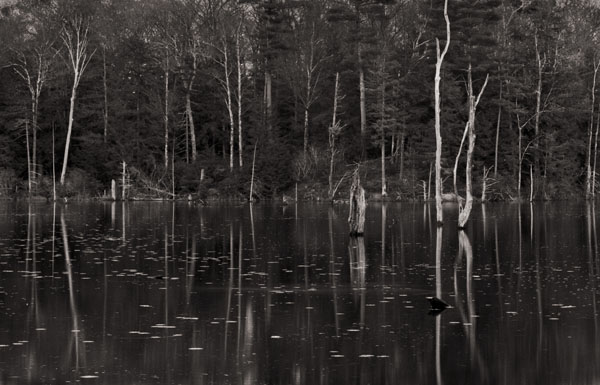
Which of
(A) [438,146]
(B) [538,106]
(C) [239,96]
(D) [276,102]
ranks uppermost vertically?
(D) [276,102]

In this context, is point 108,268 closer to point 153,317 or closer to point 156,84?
point 153,317

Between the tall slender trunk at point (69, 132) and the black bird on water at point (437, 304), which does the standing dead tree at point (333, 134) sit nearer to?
the tall slender trunk at point (69, 132)

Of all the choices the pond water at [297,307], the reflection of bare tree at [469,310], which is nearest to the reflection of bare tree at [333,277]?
the pond water at [297,307]

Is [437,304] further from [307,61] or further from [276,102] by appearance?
A: [276,102]

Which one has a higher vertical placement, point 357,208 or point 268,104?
point 268,104

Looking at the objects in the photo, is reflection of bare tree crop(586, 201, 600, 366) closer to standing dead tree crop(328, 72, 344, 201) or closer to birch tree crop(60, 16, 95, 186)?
standing dead tree crop(328, 72, 344, 201)

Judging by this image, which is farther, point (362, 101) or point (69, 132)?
point (362, 101)

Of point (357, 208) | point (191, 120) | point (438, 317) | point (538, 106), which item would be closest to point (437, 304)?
point (438, 317)

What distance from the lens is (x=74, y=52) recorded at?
2800 inches

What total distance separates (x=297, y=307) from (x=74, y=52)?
56307mm

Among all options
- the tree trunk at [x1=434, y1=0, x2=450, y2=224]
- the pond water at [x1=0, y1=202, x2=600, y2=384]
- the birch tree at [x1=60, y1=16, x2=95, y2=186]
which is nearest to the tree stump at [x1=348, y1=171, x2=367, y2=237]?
the pond water at [x1=0, y1=202, x2=600, y2=384]

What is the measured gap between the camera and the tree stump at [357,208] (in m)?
34.4

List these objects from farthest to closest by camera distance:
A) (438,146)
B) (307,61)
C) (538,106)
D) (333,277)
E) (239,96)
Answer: (307,61) < (538,106) < (239,96) < (438,146) < (333,277)

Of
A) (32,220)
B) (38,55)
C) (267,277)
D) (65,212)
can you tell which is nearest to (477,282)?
(267,277)
